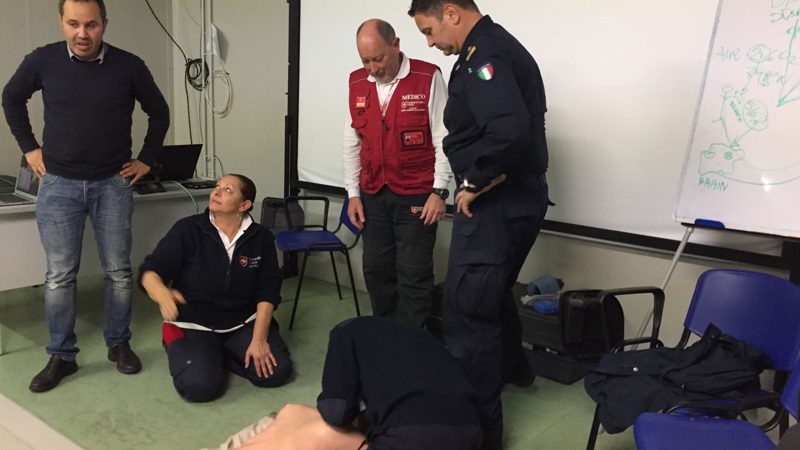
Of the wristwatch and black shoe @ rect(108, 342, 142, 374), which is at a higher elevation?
the wristwatch

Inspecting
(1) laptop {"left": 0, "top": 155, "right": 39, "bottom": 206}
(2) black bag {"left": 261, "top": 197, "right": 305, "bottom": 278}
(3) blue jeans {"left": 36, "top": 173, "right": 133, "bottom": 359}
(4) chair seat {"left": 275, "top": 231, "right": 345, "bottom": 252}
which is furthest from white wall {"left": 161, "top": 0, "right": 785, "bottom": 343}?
(1) laptop {"left": 0, "top": 155, "right": 39, "bottom": 206}

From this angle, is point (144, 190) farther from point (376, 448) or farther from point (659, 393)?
point (659, 393)

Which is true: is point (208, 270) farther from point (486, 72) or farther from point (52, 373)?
point (486, 72)

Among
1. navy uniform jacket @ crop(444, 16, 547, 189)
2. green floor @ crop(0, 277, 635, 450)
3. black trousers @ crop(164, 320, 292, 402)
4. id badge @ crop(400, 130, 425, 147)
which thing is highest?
navy uniform jacket @ crop(444, 16, 547, 189)

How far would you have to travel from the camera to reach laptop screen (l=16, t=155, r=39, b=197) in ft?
9.14

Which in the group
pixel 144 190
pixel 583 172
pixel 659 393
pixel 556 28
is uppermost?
pixel 556 28

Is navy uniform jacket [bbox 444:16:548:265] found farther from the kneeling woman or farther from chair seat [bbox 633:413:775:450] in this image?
the kneeling woman

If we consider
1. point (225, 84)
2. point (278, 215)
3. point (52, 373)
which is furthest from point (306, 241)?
point (225, 84)

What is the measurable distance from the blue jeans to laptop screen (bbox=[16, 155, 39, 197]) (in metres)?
0.42

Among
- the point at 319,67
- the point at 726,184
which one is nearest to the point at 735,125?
the point at 726,184

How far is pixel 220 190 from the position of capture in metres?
2.51

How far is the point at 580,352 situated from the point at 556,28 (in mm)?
1474

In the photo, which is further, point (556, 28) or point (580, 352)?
point (556, 28)

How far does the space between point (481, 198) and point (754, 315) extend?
934 mm
